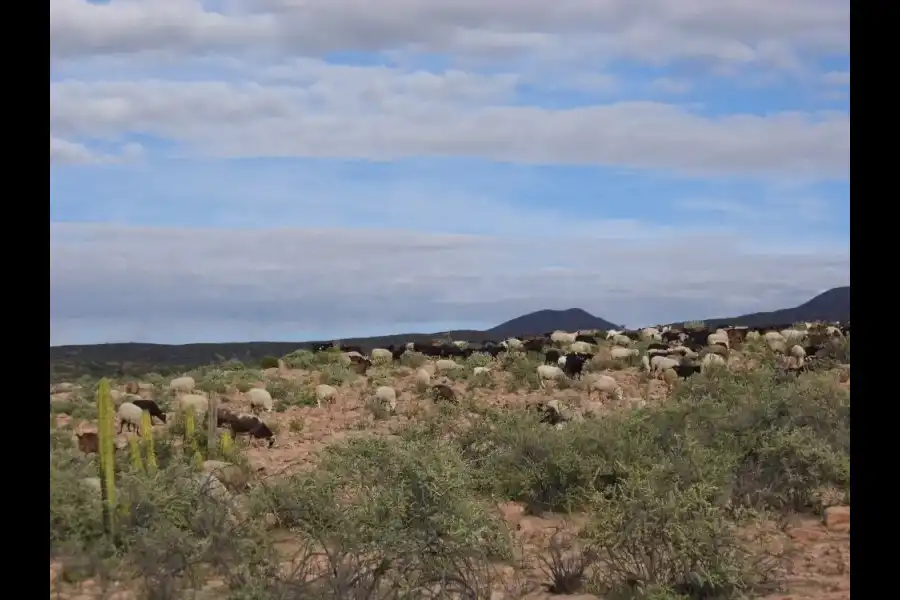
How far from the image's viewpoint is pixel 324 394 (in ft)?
43.2

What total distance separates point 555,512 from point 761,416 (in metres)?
3.36

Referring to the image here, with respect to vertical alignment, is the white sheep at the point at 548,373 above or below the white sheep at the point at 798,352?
below

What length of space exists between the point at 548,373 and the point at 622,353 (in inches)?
144

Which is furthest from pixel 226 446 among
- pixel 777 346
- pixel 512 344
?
pixel 777 346

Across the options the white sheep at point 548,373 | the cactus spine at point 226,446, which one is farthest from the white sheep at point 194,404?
the white sheep at point 548,373

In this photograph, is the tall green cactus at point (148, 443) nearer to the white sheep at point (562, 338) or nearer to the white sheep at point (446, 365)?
the white sheep at point (446, 365)

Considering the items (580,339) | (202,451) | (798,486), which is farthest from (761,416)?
(580,339)

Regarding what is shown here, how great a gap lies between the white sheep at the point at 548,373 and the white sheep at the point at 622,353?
2949 millimetres

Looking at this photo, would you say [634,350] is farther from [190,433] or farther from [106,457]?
[106,457]

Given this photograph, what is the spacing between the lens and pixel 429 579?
656 cm

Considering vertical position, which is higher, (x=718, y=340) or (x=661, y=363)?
(x=718, y=340)

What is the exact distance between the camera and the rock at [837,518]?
9.30 meters
